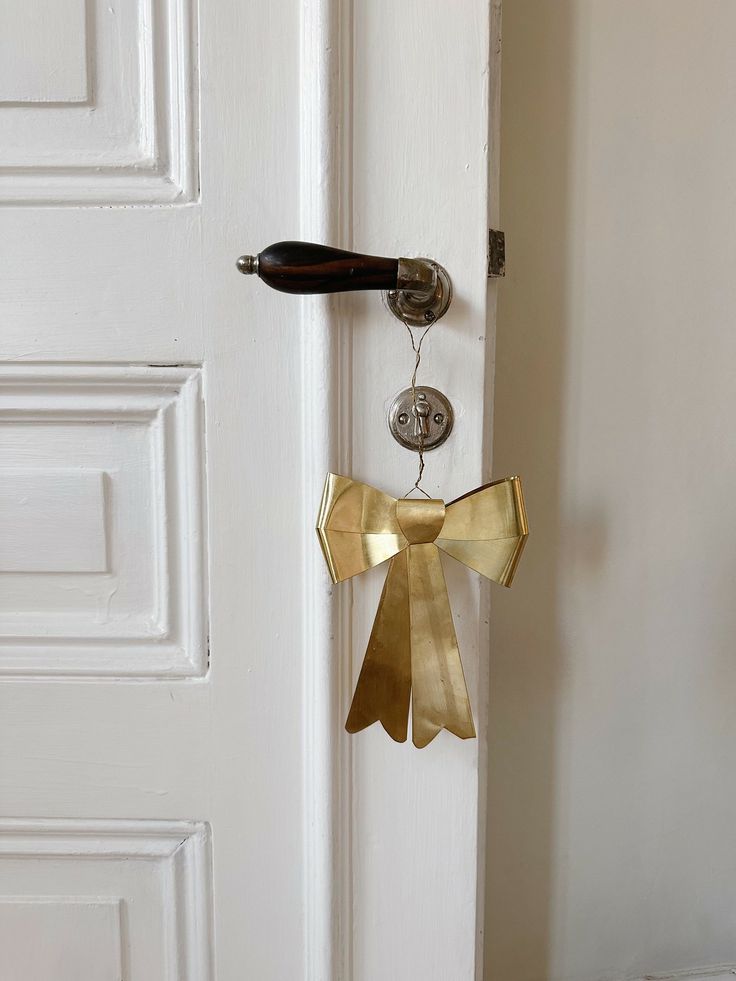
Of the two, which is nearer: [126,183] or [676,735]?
[126,183]

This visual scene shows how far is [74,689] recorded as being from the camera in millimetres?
455

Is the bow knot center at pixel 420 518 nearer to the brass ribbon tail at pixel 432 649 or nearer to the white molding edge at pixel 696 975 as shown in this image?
the brass ribbon tail at pixel 432 649

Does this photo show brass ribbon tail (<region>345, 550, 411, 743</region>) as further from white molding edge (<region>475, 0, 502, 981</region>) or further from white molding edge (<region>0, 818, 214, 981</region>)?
white molding edge (<region>0, 818, 214, 981</region>)

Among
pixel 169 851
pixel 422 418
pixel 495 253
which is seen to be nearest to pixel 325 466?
pixel 422 418

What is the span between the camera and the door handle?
0.35 meters

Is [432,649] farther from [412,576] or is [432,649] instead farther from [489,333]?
[489,333]

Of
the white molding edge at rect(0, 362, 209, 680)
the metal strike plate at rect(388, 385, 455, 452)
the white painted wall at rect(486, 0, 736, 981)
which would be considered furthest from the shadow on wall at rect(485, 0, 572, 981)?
the white molding edge at rect(0, 362, 209, 680)

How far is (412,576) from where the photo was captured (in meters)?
0.39

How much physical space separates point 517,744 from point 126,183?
1.64ft

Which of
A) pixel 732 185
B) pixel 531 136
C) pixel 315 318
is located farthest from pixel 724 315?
pixel 315 318

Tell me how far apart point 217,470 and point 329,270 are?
149 millimetres

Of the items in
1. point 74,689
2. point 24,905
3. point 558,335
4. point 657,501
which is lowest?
point 24,905

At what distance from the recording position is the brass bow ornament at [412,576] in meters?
0.38

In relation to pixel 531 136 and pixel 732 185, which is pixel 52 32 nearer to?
pixel 531 136
